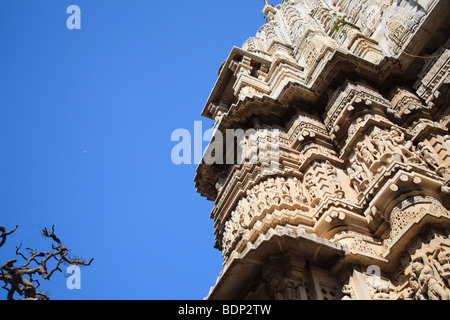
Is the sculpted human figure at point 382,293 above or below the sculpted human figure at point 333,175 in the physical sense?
below

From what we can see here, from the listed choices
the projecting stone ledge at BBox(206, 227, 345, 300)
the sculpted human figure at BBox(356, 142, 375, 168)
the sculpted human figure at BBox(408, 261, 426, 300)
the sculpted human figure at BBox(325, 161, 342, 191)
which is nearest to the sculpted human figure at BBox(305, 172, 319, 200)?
the sculpted human figure at BBox(325, 161, 342, 191)

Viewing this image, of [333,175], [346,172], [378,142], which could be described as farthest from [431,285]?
[346,172]

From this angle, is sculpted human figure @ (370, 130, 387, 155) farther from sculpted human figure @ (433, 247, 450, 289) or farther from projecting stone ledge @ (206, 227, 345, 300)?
sculpted human figure @ (433, 247, 450, 289)

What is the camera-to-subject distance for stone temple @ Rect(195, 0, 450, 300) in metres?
5.38

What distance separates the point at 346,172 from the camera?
7.56 meters

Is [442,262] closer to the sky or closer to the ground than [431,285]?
closer to the sky

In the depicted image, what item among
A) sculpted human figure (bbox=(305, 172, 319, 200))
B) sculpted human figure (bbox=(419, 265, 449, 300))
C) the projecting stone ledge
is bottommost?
sculpted human figure (bbox=(419, 265, 449, 300))

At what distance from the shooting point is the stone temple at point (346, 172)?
17.7 feet

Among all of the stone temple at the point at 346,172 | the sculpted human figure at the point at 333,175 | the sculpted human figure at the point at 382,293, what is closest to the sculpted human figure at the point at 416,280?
the stone temple at the point at 346,172

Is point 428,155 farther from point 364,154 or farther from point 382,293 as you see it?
point 382,293

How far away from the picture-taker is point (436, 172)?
6.49 m

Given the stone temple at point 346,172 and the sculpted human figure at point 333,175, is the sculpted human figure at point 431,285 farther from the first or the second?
the sculpted human figure at point 333,175
